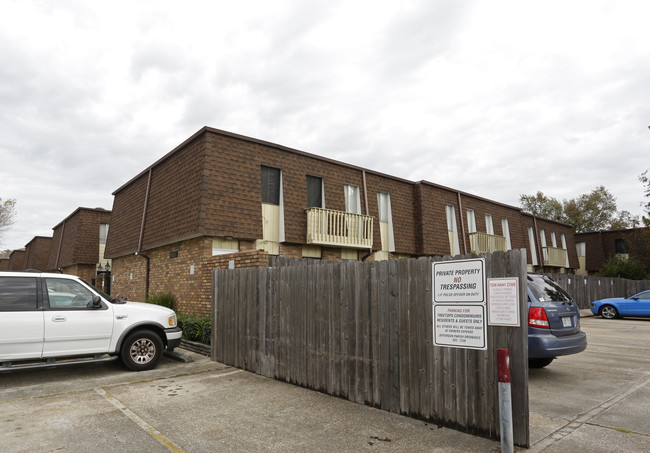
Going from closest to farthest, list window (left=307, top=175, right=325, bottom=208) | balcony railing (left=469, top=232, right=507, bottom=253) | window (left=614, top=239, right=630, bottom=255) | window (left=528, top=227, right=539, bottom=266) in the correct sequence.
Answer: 1. window (left=307, top=175, right=325, bottom=208)
2. balcony railing (left=469, top=232, right=507, bottom=253)
3. window (left=528, top=227, right=539, bottom=266)
4. window (left=614, top=239, right=630, bottom=255)

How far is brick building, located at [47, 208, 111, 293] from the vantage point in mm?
24500

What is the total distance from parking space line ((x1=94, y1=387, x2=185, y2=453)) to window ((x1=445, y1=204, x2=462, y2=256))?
17306 mm

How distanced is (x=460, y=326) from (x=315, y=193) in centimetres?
1136

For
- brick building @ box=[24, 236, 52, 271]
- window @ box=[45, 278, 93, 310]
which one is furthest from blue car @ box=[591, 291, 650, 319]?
brick building @ box=[24, 236, 52, 271]

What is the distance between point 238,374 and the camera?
7684mm

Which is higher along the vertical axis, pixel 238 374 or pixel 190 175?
pixel 190 175

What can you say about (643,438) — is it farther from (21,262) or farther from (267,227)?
(21,262)

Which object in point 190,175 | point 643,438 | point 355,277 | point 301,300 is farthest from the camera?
point 190,175

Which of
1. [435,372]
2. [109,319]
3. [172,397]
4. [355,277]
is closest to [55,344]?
[109,319]

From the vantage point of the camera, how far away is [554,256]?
28.5 metres

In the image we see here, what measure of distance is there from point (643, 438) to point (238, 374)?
5.86m

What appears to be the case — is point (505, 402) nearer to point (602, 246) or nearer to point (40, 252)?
point (602, 246)

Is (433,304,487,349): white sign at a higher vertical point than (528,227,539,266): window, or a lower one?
lower

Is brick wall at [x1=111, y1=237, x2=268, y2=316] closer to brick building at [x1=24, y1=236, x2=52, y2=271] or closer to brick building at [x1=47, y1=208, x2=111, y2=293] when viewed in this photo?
brick building at [x1=47, y1=208, x2=111, y2=293]
